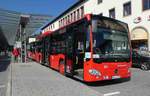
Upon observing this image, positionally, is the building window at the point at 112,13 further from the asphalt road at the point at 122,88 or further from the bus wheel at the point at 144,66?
the asphalt road at the point at 122,88

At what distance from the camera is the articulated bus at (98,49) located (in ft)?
37.9

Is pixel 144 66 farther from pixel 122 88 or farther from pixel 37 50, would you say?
pixel 37 50

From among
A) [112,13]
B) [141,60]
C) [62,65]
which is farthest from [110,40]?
[112,13]

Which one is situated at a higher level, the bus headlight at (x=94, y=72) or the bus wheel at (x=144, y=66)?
the bus headlight at (x=94, y=72)

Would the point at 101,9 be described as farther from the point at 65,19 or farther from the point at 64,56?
the point at 64,56

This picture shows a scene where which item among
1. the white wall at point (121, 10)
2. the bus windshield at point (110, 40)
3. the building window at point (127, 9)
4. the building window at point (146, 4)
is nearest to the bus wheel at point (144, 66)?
the white wall at point (121, 10)

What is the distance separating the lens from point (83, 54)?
480 inches

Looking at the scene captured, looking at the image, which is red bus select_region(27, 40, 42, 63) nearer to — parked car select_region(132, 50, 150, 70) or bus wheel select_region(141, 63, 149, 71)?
parked car select_region(132, 50, 150, 70)

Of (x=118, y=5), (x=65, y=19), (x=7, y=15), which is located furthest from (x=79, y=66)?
(x=65, y=19)

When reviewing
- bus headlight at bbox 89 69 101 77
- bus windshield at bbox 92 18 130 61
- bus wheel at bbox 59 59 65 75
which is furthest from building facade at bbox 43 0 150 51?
bus headlight at bbox 89 69 101 77

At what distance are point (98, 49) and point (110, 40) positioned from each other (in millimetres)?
781

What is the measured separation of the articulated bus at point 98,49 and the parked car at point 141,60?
322 inches

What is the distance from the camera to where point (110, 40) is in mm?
12008

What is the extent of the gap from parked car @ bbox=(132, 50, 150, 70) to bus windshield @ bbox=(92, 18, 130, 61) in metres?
8.27
